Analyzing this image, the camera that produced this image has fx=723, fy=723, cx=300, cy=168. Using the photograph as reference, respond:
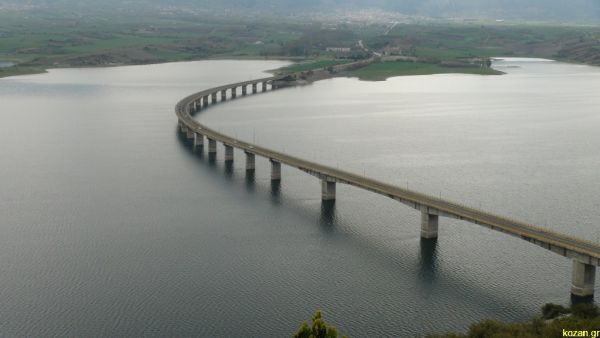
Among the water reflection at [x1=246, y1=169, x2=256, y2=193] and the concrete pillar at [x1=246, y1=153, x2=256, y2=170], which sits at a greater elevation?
the concrete pillar at [x1=246, y1=153, x2=256, y2=170]

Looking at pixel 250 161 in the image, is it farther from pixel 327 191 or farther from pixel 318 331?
pixel 318 331

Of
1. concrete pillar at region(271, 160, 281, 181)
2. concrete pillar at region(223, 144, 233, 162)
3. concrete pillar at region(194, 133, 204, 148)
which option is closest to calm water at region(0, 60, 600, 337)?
concrete pillar at region(271, 160, 281, 181)

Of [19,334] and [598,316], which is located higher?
[598,316]

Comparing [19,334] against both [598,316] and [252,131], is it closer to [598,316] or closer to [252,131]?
[598,316]

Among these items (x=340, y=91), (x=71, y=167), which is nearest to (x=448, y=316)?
(x=71, y=167)

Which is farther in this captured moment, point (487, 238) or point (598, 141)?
point (598, 141)

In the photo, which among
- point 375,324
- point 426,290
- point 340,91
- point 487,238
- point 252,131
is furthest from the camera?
point 340,91

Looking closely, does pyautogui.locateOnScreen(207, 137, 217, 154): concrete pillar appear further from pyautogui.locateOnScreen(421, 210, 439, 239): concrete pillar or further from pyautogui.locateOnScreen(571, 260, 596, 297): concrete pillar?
pyautogui.locateOnScreen(571, 260, 596, 297): concrete pillar

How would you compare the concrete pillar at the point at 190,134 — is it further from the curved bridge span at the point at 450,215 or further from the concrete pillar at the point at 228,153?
the concrete pillar at the point at 228,153
